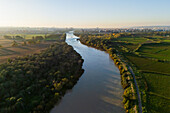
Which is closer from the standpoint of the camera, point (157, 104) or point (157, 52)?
point (157, 104)

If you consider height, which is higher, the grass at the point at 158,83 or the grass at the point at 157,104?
the grass at the point at 158,83

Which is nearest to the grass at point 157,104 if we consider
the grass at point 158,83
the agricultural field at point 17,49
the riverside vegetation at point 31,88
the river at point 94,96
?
the grass at point 158,83

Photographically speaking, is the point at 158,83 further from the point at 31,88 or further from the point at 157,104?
the point at 31,88

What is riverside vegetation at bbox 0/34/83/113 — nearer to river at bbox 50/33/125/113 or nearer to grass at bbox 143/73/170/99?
river at bbox 50/33/125/113

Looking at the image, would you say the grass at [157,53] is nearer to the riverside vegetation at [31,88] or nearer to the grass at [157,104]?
the grass at [157,104]

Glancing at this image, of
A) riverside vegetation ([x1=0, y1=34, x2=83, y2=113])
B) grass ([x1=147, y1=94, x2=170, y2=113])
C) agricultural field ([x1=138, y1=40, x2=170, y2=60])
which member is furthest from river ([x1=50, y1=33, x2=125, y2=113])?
agricultural field ([x1=138, y1=40, x2=170, y2=60])

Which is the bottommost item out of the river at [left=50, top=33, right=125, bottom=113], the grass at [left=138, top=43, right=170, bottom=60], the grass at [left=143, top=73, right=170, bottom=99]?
the river at [left=50, top=33, right=125, bottom=113]

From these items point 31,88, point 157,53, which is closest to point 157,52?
point 157,53

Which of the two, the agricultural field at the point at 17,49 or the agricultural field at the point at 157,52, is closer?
the agricultural field at the point at 157,52

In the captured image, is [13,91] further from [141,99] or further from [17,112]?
[141,99]

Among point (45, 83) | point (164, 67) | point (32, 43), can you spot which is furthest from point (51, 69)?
point (32, 43)

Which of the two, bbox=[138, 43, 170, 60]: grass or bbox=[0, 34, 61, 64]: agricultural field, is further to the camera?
bbox=[0, 34, 61, 64]: agricultural field

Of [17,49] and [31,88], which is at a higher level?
[17,49]

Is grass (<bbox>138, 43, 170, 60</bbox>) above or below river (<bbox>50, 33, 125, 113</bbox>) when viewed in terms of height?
above
